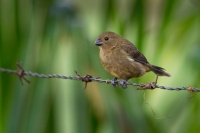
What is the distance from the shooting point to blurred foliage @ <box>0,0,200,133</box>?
757cm

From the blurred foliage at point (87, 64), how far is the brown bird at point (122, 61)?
49.0 inches

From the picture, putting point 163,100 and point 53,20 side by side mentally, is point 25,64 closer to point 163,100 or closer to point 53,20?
point 53,20

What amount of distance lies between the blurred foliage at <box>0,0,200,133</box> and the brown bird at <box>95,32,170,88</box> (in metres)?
1.24

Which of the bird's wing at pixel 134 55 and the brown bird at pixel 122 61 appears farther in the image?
the bird's wing at pixel 134 55

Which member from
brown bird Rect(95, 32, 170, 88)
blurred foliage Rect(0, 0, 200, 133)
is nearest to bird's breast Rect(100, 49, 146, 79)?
brown bird Rect(95, 32, 170, 88)

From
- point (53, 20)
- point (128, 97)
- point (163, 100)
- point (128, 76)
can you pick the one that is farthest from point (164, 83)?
point (128, 76)

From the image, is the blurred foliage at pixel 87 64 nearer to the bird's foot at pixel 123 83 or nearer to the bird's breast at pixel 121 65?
the bird's breast at pixel 121 65

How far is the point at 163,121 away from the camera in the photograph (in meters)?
8.09

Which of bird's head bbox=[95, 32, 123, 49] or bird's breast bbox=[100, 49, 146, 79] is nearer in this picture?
bird's breast bbox=[100, 49, 146, 79]

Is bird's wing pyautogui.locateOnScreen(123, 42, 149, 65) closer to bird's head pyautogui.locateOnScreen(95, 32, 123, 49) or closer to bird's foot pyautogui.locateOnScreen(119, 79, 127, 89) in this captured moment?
bird's head pyautogui.locateOnScreen(95, 32, 123, 49)

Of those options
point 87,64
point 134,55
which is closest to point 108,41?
point 134,55

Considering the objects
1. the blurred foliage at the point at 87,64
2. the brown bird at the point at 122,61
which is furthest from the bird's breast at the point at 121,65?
the blurred foliage at the point at 87,64

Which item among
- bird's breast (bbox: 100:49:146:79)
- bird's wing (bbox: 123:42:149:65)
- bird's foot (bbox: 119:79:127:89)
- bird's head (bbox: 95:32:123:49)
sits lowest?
bird's foot (bbox: 119:79:127:89)

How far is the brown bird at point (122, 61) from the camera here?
6.09 metres
